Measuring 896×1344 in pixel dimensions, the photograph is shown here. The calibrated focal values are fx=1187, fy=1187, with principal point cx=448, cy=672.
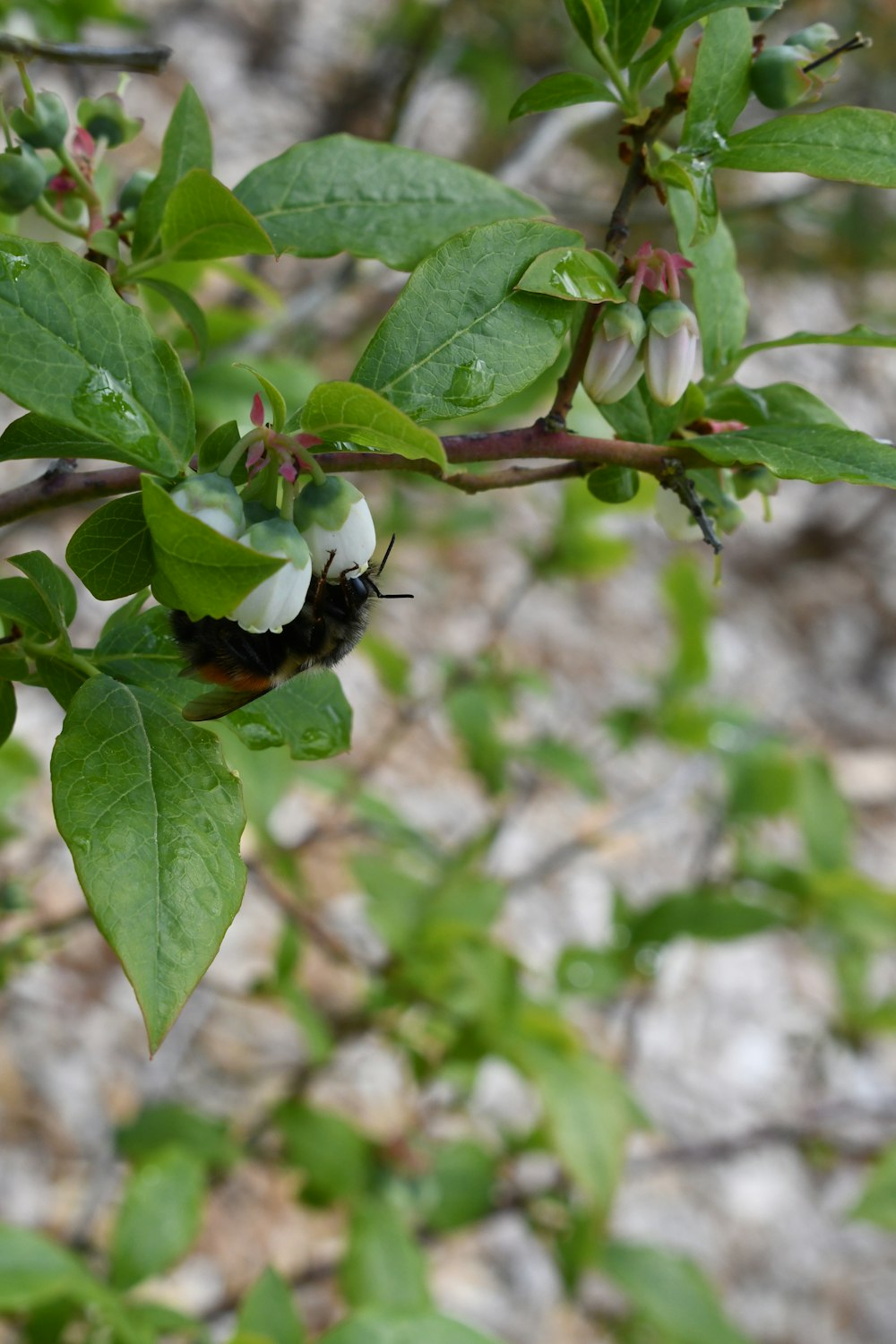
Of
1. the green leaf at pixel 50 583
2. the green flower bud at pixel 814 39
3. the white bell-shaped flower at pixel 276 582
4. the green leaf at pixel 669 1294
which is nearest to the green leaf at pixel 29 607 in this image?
the green leaf at pixel 50 583

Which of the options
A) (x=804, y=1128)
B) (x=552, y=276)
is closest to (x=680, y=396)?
(x=552, y=276)

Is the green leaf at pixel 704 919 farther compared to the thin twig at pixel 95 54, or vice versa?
→ the green leaf at pixel 704 919

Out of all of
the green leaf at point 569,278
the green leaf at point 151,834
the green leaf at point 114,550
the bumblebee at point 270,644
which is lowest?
the bumblebee at point 270,644

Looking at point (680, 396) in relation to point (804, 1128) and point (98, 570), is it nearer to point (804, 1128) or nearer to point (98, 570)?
point (98, 570)

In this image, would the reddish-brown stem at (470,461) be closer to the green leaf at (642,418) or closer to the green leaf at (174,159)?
the green leaf at (642,418)

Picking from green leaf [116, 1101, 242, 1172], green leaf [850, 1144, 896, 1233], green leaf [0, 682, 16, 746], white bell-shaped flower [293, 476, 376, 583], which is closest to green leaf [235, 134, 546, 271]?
white bell-shaped flower [293, 476, 376, 583]

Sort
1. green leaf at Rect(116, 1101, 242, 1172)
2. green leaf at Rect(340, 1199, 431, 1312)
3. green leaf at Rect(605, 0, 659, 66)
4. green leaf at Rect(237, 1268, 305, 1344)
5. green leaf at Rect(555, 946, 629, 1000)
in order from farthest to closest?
green leaf at Rect(555, 946, 629, 1000)
green leaf at Rect(116, 1101, 242, 1172)
green leaf at Rect(340, 1199, 431, 1312)
green leaf at Rect(237, 1268, 305, 1344)
green leaf at Rect(605, 0, 659, 66)

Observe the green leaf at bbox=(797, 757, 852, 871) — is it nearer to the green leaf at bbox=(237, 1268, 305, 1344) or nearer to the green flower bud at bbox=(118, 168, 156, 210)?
the green leaf at bbox=(237, 1268, 305, 1344)
